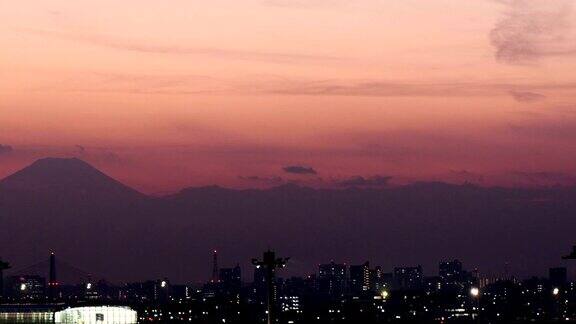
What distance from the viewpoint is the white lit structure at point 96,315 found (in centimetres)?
17925

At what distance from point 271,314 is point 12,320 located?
44.1m

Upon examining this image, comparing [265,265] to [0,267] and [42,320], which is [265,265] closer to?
[42,320]

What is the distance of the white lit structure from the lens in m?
179

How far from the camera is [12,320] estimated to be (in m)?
179

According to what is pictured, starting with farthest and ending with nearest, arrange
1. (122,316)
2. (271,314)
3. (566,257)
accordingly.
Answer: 1. (122,316)
2. (566,257)
3. (271,314)

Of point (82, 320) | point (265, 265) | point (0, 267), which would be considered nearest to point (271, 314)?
point (265, 265)

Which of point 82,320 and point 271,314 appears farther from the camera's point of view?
point 82,320

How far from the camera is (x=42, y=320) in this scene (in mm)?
179125

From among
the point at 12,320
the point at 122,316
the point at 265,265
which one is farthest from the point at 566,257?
the point at 12,320

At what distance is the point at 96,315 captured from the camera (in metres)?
183

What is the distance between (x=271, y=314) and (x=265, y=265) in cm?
582

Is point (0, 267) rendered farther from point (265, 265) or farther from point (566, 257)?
point (566, 257)

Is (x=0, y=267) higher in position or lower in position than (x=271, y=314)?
higher

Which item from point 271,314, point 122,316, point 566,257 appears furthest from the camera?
point 122,316
